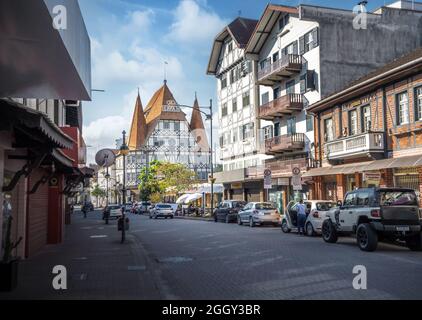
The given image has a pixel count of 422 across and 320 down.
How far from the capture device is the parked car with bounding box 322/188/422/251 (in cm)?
1541

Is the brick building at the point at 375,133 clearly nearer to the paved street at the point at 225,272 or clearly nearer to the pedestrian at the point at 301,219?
the pedestrian at the point at 301,219

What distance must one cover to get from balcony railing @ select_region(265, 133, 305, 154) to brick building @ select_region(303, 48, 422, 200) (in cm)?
288

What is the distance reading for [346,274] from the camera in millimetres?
10695

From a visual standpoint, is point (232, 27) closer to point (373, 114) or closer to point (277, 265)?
point (373, 114)

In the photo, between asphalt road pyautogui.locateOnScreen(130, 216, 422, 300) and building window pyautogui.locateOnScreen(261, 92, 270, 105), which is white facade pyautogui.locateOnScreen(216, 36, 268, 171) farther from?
asphalt road pyautogui.locateOnScreen(130, 216, 422, 300)

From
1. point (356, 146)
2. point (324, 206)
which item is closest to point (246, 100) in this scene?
point (356, 146)

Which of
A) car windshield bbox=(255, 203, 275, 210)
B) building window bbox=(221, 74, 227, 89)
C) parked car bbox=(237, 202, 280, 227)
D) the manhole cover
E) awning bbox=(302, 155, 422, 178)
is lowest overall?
the manhole cover

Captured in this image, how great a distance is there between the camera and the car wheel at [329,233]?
723 inches

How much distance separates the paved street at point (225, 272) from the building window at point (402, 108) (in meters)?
10.4

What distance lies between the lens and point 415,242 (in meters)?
15.9

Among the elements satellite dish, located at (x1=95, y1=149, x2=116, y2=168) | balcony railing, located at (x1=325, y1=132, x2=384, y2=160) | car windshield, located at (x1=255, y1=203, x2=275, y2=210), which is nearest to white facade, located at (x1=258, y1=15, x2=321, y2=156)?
balcony railing, located at (x1=325, y1=132, x2=384, y2=160)

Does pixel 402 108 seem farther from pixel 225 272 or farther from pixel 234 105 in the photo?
pixel 234 105

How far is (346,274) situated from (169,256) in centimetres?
607
